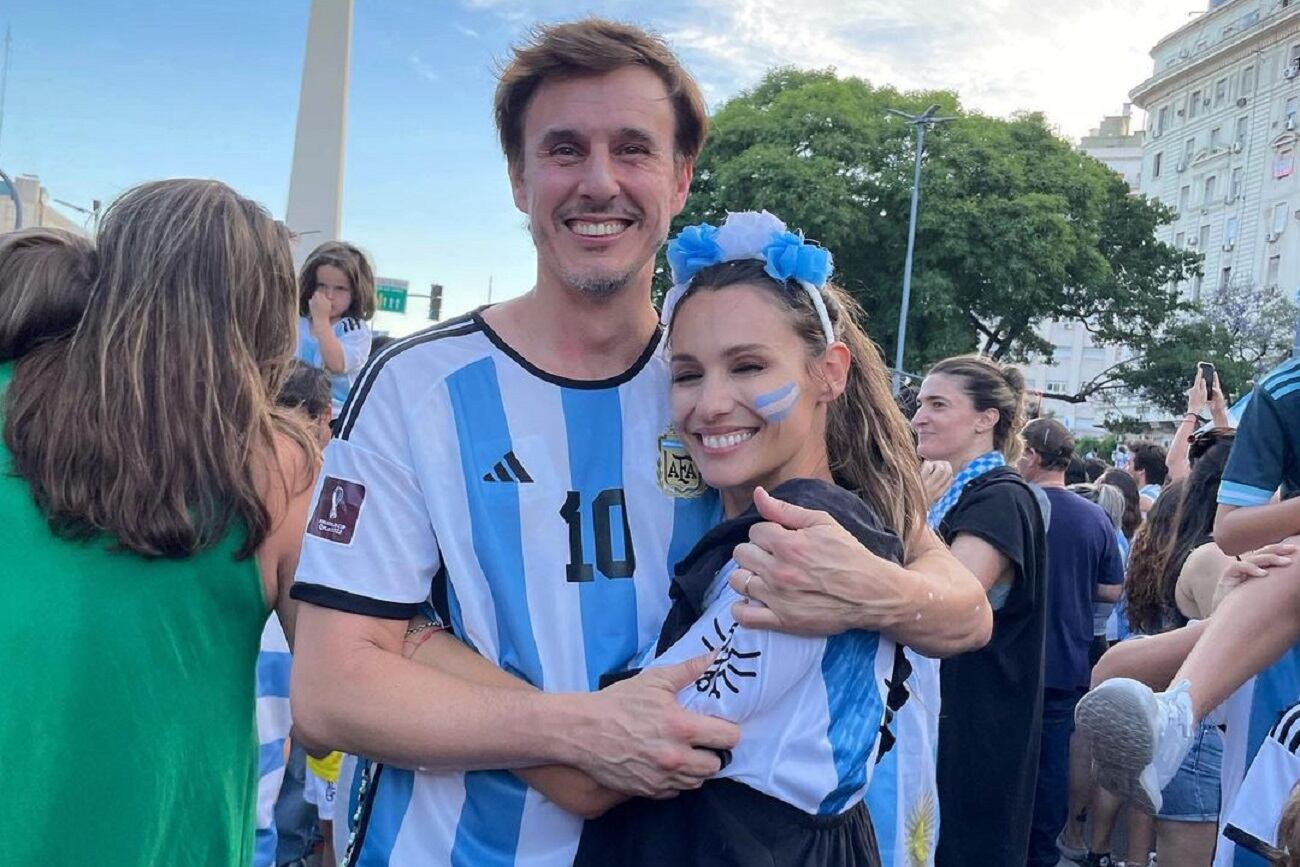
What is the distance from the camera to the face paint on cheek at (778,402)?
199cm

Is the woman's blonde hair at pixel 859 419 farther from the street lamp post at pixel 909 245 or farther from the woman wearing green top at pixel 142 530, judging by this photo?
the street lamp post at pixel 909 245

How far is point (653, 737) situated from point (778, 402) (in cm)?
67

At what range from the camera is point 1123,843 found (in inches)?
254

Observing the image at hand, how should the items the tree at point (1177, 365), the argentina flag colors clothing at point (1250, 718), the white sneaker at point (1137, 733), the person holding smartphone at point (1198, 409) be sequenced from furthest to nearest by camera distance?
the tree at point (1177, 365) < the person holding smartphone at point (1198, 409) < the argentina flag colors clothing at point (1250, 718) < the white sneaker at point (1137, 733)

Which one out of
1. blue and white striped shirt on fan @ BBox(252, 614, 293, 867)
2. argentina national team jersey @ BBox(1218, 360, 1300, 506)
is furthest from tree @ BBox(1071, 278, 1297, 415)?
blue and white striped shirt on fan @ BBox(252, 614, 293, 867)

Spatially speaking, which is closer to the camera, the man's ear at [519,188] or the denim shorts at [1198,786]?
the man's ear at [519,188]

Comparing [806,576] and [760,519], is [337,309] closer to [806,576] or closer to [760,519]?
[760,519]

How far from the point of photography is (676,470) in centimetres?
210

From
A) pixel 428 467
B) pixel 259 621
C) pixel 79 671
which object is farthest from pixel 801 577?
pixel 79 671

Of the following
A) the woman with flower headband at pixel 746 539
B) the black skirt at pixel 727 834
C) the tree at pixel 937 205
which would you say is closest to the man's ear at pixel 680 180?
the woman with flower headband at pixel 746 539

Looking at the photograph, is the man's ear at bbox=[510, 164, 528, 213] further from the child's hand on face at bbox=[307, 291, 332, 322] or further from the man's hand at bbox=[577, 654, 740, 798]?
the child's hand on face at bbox=[307, 291, 332, 322]

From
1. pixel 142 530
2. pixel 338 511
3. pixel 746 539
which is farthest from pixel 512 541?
pixel 142 530

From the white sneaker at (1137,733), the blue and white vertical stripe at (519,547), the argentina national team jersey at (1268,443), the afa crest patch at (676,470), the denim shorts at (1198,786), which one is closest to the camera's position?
the blue and white vertical stripe at (519,547)

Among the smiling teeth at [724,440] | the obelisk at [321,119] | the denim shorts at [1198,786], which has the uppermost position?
the obelisk at [321,119]
